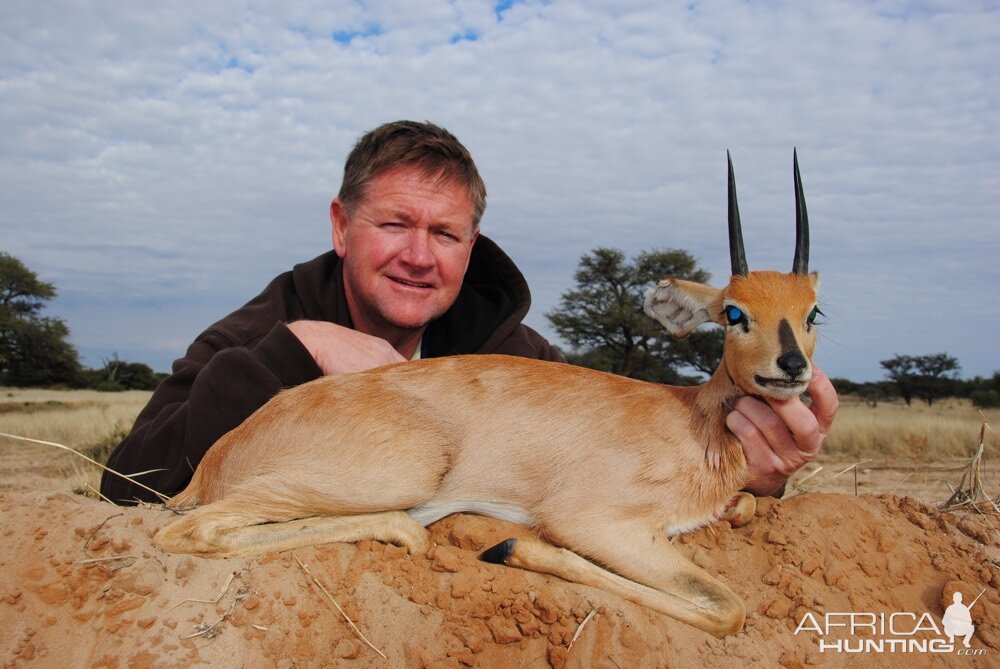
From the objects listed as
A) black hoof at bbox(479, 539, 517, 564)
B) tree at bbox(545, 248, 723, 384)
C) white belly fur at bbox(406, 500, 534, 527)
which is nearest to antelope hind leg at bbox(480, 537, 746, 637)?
black hoof at bbox(479, 539, 517, 564)

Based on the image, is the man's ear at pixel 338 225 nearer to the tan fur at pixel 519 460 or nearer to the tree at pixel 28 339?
the tan fur at pixel 519 460

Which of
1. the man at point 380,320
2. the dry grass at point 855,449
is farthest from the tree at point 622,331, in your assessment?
the man at point 380,320

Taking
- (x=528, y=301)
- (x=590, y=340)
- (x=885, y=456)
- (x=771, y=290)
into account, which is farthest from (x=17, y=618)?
(x=590, y=340)

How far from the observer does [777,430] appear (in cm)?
414

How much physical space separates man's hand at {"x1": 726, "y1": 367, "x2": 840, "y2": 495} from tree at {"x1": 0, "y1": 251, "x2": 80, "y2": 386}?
38920 millimetres

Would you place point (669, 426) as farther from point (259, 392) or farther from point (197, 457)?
point (197, 457)

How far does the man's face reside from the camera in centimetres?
571

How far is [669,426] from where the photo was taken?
168 inches

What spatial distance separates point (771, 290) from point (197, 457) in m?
3.68

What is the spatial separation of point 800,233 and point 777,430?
4.03ft

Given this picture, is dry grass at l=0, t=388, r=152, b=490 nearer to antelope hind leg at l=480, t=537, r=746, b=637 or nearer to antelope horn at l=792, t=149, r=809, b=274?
antelope hind leg at l=480, t=537, r=746, b=637

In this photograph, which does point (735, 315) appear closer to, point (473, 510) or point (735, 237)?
point (735, 237)

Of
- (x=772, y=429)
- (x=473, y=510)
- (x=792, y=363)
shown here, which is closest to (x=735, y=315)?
(x=792, y=363)

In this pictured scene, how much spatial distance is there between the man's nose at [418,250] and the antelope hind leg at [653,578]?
8.75ft
